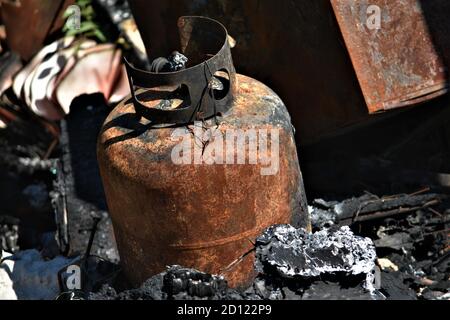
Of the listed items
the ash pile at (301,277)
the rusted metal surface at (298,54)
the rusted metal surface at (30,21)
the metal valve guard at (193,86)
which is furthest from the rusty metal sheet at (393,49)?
the rusted metal surface at (30,21)

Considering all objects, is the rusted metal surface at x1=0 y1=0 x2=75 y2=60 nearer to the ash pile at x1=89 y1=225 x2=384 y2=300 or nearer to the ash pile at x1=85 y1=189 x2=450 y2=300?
the ash pile at x1=85 y1=189 x2=450 y2=300

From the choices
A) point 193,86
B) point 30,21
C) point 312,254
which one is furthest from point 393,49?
point 30,21

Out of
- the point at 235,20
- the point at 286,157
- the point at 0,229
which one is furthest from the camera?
the point at 0,229

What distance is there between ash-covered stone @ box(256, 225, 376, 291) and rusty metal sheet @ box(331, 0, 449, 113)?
3.69 ft

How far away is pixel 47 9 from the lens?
18.4ft

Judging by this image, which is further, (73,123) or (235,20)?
(73,123)

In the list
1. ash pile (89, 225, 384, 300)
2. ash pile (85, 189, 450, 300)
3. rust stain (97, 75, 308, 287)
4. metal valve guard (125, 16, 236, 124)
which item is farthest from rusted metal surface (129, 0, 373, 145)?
ash pile (89, 225, 384, 300)

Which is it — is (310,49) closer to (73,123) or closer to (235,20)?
(235,20)

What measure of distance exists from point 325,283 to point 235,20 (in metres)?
2.09

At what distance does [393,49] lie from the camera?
4.09 metres

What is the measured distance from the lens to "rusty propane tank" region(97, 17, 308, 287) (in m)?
3.32

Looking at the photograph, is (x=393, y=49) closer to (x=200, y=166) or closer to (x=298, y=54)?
(x=298, y=54)

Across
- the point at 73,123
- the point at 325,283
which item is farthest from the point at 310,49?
the point at 73,123

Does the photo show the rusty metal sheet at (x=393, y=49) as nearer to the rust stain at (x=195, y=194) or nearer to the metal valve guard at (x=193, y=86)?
the rust stain at (x=195, y=194)
